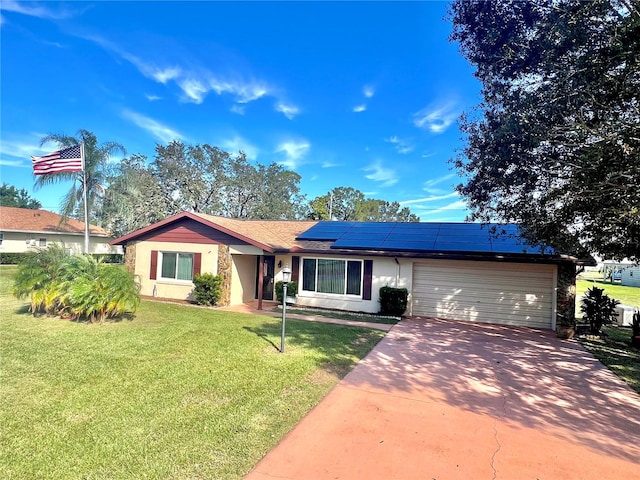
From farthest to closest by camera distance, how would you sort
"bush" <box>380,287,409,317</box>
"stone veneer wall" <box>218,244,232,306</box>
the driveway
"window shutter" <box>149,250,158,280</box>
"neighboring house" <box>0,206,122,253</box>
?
"neighboring house" <box>0,206,122,253</box>
"window shutter" <box>149,250,158,280</box>
"stone veneer wall" <box>218,244,232,306</box>
"bush" <box>380,287,409,317</box>
the driveway

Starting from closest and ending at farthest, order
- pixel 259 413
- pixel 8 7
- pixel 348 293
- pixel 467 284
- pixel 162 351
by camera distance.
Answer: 1. pixel 259 413
2. pixel 162 351
3. pixel 8 7
4. pixel 467 284
5. pixel 348 293

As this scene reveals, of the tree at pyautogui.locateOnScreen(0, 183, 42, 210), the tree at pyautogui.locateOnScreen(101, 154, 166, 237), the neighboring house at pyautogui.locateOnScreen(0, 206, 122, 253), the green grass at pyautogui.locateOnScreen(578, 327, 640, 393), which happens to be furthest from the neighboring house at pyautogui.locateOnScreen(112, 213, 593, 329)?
the tree at pyautogui.locateOnScreen(0, 183, 42, 210)

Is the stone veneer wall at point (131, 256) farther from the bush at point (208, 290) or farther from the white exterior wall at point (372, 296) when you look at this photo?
the white exterior wall at point (372, 296)

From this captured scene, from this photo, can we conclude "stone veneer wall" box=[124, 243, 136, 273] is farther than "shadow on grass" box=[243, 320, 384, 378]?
Yes

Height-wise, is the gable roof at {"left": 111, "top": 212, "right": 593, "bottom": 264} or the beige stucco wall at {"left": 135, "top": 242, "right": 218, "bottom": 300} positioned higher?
the gable roof at {"left": 111, "top": 212, "right": 593, "bottom": 264}

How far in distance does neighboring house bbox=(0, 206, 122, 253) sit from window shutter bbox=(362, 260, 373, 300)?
69.4 ft

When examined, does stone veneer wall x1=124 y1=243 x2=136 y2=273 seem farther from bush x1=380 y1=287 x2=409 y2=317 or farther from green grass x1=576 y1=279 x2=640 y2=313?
green grass x1=576 y1=279 x2=640 y2=313

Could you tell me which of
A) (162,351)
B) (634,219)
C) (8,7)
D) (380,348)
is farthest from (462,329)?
(8,7)

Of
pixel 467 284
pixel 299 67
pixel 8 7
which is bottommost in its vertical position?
pixel 467 284

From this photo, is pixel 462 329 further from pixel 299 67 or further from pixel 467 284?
pixel 299 67

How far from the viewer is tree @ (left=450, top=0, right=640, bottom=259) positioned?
18.3 ft

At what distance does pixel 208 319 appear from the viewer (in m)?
10.4

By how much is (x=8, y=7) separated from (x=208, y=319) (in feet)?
35.2

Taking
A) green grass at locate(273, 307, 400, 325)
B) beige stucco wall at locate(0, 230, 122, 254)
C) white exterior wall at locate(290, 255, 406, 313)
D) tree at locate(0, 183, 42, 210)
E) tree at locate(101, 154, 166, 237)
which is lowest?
green grass at locate(273, 307, 400, 325)
